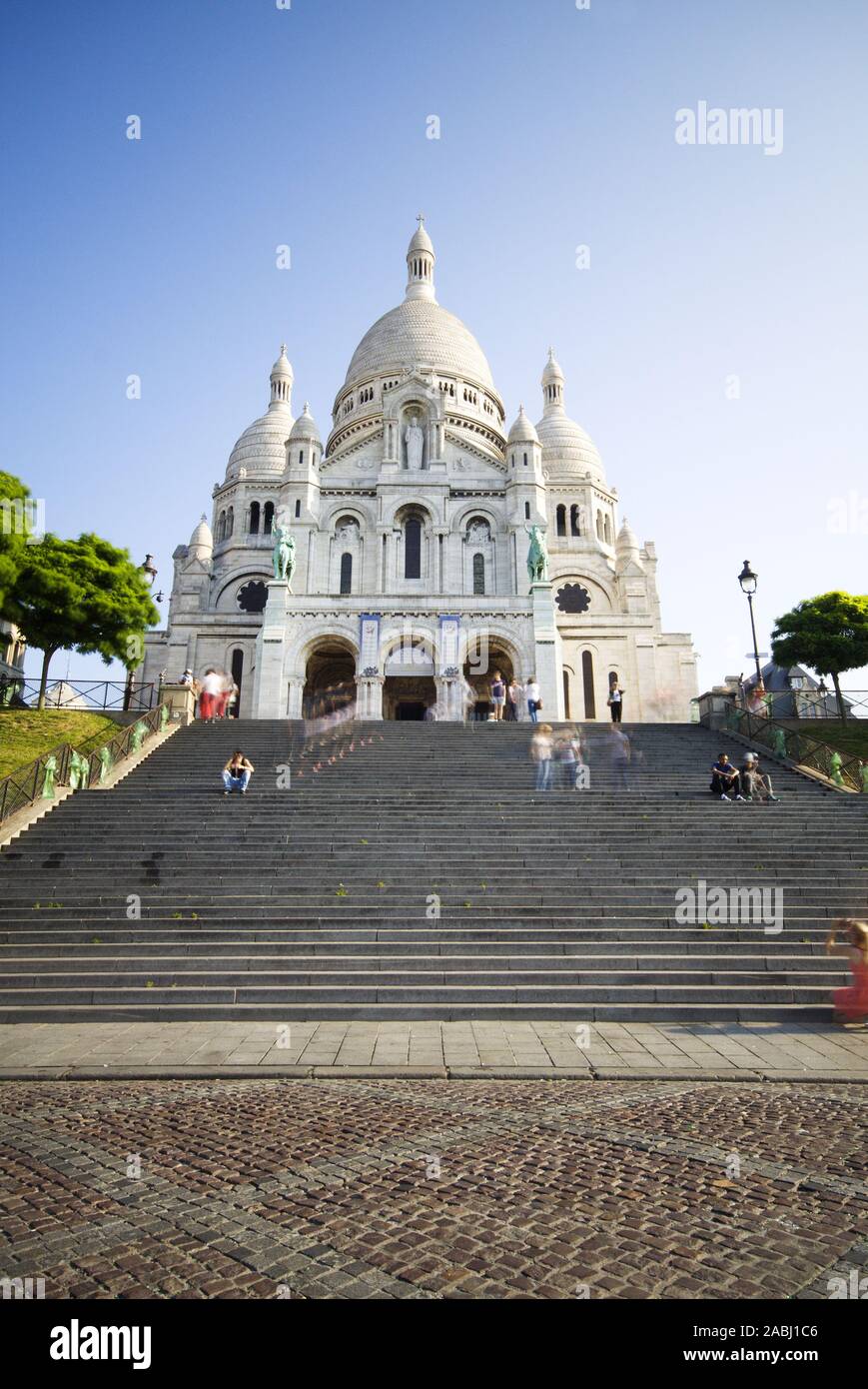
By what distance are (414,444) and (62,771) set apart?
2947cm

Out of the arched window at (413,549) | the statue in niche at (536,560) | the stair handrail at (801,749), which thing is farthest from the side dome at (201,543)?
the stair handrail at (801,749)

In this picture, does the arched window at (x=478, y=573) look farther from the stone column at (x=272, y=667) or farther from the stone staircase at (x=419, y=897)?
the stone staircase at (x=419, y=897)

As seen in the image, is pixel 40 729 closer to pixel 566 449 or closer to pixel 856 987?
pixel 856 987

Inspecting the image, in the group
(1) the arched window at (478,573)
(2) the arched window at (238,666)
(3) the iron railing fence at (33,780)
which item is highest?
(1) the arched window at (478,573)

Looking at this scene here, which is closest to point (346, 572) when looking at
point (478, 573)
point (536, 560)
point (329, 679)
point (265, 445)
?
point (329, 679)

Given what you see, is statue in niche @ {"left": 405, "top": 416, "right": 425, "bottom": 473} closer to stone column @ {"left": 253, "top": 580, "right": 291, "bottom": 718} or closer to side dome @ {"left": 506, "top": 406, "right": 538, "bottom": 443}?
side dome @ {"left": 506, "top": 406, "right": 538, "bottom": 443}

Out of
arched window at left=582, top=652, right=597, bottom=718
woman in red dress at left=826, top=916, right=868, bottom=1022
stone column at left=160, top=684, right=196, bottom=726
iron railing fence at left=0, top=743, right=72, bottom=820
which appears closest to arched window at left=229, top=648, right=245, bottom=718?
stone column at left=160, top=684, right=196, bottom=726

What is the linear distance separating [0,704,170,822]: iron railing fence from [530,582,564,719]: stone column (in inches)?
664

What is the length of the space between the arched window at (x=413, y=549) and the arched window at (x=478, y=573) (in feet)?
9.18

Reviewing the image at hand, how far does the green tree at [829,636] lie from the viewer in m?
26.5

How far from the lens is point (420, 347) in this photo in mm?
51406

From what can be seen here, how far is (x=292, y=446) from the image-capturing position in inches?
1570

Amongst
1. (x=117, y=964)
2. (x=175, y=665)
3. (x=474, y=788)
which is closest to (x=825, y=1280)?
(x=117, y=964)

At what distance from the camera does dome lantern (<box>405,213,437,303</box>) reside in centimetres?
5956
